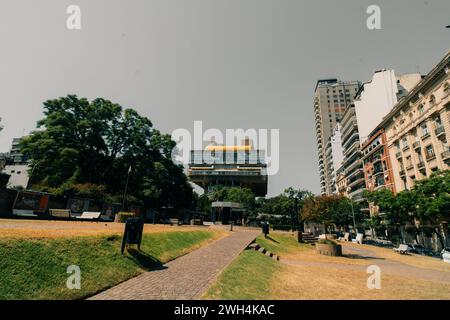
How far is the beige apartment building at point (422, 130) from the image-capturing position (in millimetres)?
31109

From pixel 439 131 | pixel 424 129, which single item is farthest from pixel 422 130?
pixel 439 131

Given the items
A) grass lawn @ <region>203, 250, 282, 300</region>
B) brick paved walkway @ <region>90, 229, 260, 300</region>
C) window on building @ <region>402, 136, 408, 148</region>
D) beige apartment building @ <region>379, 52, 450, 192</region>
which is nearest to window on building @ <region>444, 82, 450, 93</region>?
beige apartment building @ <region>379, 52, 450, 192</region>

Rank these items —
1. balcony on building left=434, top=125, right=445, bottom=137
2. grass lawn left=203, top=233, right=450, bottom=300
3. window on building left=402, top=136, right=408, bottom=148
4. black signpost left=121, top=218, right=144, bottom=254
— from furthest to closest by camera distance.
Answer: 1. window on building left=402, top=136, right=408, bottom=148
2. balcony on building left=434, top=125, right=445, bottom=137
3. black signpost left=121, top=218, right=144, bottom=254
4. grass lawn left=203, top=233, right=450, bottom=300

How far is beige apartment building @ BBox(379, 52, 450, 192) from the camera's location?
3111 centimetres

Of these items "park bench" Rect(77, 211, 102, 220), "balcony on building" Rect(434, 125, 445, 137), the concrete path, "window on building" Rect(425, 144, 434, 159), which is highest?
"balcony on building" Rect(434, 125, 445, 137)

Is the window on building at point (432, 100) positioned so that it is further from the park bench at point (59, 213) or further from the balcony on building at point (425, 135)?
the park bench at point (59, 213)

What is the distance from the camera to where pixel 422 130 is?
36000mm

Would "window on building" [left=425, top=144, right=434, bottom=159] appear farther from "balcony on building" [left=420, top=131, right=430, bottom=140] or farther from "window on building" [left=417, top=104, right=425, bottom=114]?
Result: "window on building" [left=417, top=104, right=425, bottom=114]

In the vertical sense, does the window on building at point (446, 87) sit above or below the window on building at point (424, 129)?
above

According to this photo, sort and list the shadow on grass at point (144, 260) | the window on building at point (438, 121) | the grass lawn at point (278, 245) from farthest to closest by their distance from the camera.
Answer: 1. the window on building at point (438, 121)
2. the grass lawn at point (278, 245)
3. the shadow on grass at point (144, 260)

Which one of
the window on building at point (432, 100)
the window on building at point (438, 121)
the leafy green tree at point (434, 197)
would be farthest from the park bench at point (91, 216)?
the window on building at point (432, 100)

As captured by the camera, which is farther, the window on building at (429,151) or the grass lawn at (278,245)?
the window on building at (429,151)

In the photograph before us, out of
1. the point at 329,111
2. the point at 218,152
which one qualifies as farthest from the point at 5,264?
the point at 329,111

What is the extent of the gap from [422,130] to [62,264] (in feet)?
154
